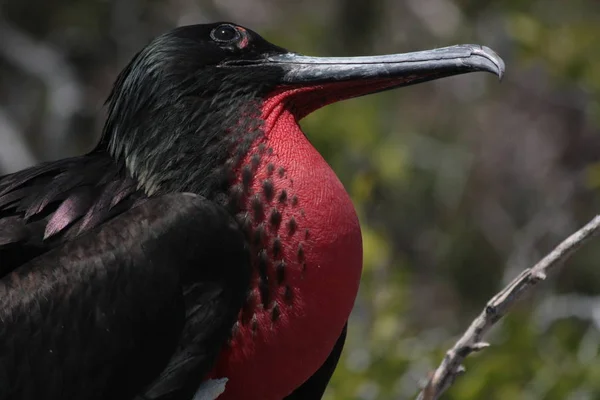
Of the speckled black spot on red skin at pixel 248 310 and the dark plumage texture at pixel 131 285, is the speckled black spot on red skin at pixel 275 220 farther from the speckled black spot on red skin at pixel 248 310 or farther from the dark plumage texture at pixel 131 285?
the speckled black spot on red skin at pixel 248 310

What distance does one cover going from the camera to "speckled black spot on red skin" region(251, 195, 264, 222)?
8.38 ft

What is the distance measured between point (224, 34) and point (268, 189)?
425 millimetres

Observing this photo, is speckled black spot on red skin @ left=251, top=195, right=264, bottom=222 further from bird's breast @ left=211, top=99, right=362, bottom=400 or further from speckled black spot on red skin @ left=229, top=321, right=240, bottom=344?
speckled black spot on red skin @ left=229, top=321, right=240, bottom=344

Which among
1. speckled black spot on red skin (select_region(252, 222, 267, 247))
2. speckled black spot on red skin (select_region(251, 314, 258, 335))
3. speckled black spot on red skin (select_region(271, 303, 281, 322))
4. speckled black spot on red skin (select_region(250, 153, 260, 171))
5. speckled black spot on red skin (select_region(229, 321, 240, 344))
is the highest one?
speckled black spot on red skin (select_region(250, 153, 260, 171))

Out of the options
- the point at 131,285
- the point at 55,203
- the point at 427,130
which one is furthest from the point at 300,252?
the point at 427,130

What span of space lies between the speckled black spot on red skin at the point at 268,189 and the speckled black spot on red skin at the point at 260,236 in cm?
6

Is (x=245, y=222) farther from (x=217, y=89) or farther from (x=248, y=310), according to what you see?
(x=217, y=89)

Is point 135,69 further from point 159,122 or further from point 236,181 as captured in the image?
point 236,181

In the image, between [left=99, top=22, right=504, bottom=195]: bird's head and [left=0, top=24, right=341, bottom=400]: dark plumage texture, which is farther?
[left=99, top=22, right=504, bottom=195]: bird's head

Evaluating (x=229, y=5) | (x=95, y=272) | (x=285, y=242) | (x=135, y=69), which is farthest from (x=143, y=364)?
(x=229, y=5)

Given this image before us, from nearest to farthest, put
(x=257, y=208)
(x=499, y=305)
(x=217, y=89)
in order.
Result: (x=499, y=305), (x=257, y=208), (x=217, y=89)

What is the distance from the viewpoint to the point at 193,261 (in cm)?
252

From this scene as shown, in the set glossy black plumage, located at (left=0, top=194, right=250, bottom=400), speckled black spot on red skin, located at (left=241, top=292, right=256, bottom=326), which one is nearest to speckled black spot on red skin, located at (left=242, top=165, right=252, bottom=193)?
glossy black plumage, located at (left=0, top=194, right=250, bottom=400)

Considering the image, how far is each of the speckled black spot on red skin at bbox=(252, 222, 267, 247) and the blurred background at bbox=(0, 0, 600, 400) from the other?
1287mm
